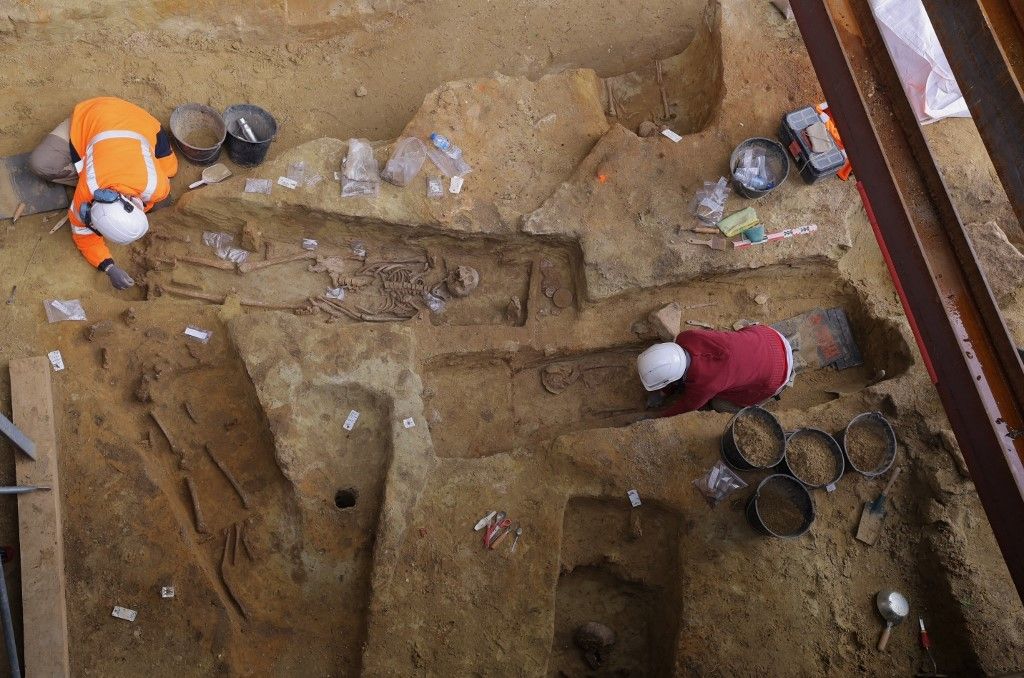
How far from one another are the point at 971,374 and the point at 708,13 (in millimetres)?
5091

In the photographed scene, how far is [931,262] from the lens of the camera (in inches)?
172

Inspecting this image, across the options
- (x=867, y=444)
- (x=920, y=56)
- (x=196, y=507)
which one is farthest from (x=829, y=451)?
(x=196, y=507)

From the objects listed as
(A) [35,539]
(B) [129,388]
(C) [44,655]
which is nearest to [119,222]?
(B) [129,388]

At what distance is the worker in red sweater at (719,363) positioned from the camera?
240 inches

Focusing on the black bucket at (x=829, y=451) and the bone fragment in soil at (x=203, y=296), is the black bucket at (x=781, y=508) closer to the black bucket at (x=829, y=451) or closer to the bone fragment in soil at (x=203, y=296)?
the black bucket at (x=829, y=451)

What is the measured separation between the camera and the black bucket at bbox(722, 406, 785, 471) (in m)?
5.71

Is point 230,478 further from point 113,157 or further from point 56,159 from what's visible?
point 56,159

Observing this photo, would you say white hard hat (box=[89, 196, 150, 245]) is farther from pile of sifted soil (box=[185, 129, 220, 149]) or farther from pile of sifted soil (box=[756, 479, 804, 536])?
pile of sifted soil (box=[756, 479, 804, 536])

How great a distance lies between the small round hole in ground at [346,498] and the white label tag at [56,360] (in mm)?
2546

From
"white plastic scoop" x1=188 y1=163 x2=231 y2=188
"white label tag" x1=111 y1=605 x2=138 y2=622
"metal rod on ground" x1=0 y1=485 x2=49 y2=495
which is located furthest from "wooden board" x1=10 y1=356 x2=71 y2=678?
"white plastic scoop" x1=188 y1=163 x2=231 y2=188

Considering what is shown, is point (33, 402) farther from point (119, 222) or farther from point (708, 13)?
point (708, 13)

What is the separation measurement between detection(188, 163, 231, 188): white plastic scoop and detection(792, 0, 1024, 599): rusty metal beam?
5186 mm

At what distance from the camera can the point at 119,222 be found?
6133 millimetres

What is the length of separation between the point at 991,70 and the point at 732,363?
9.11 feet
